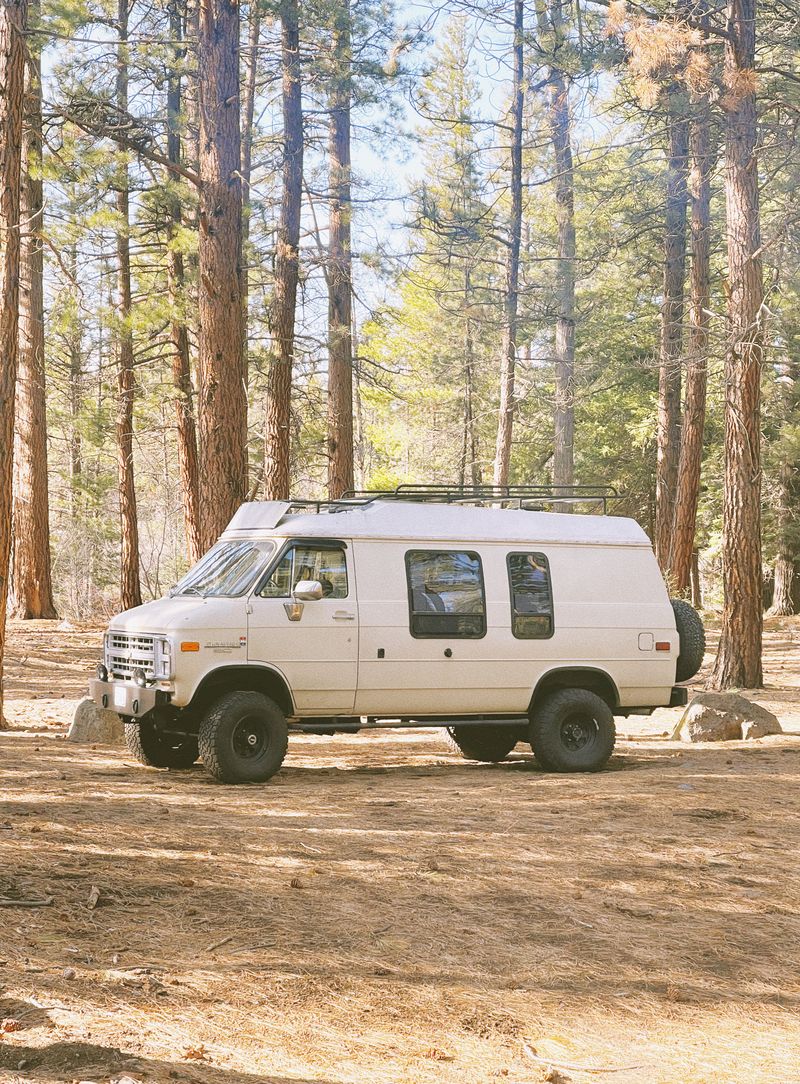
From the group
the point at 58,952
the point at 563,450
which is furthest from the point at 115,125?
the point at 563,450

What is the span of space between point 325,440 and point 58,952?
18.1 m

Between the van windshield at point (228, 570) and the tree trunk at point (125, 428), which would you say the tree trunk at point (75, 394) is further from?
the van windshield at point (228, 570)

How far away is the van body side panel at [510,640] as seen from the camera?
33.4 feet

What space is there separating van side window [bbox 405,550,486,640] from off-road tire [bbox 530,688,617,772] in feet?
3.31

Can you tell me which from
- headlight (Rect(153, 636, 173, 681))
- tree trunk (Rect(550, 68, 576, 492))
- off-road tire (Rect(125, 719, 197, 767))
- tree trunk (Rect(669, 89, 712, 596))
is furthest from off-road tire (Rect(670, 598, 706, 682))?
tree trunk (Rect(550, 68, 576, 492))

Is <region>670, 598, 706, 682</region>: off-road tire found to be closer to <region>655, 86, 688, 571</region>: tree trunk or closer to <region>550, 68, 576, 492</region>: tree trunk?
<region>655, 86, 688, 571</region>: tree trunk

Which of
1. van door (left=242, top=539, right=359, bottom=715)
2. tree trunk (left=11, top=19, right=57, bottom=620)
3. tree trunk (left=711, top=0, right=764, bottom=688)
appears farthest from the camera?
tree trunk (left=11, top=19, right=57, bottom=620)

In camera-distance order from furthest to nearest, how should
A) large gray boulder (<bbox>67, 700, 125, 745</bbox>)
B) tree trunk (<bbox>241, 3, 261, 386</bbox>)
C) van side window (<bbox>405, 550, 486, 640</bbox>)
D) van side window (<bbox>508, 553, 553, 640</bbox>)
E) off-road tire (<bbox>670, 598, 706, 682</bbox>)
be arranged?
tree trunk (<bbox>241, 3, 261, 386</bbox>) < large gray boulder (<bbox>67, 700, 125, 745</bbox>) < off-road tire (<bbox>670, 598, 706, 682</bbox>) < van side window (<bbox>508, 553, 553, 640</bbox>) < van side window (<bbox>405, 550, 486, 640</bbox>)

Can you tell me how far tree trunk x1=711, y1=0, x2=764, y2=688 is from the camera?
15.1 m

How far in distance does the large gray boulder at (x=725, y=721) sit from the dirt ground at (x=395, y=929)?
290 cm

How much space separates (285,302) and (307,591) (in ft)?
38.6

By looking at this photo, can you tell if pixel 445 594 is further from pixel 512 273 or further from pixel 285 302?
pixel 512 273

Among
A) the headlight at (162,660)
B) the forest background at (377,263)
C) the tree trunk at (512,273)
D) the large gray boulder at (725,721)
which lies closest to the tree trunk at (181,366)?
the forest background at (377,263)

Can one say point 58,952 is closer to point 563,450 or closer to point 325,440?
point 325,440
